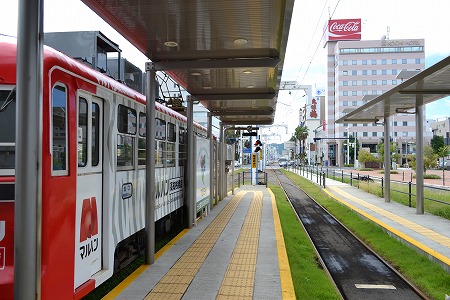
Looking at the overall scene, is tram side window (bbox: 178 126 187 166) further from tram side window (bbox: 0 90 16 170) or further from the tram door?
tram side window (bbox: 0 90 16 170)

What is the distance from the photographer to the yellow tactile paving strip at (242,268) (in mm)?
5203

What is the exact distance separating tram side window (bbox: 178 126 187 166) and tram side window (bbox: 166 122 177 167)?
59 centimetres

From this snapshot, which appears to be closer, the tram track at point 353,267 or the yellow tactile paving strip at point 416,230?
the tram track at point 353,267

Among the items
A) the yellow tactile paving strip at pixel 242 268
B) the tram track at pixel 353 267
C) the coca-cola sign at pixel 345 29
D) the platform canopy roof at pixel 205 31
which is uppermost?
the coca-cola sign at pixel 345 29

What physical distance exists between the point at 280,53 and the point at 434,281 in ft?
15.0

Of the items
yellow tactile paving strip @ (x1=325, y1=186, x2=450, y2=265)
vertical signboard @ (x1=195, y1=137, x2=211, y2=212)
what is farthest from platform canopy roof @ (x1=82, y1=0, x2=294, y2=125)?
yellow tactile paving strip @ (x1=325, y1=186, x2=450, y2=265)

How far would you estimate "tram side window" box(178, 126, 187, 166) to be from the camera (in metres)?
9.91

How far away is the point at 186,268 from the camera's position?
6336 millimetres

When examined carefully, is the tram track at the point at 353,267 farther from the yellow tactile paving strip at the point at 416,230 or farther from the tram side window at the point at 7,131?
the tram side window at the point at 7,131

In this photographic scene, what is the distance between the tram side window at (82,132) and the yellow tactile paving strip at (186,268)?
74.6 inches

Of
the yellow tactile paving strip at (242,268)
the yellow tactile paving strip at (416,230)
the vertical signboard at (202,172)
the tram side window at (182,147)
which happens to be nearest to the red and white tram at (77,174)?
the yellow tactile paving strip at (242,268)

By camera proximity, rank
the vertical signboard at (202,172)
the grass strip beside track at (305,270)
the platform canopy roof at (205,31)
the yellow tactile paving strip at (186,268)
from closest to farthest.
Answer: the platform canopy roof at (205,31), the yellow tactile paving strip at (186,268), the grass strip beside track at (305,270), the vertical signboard at (202,172)

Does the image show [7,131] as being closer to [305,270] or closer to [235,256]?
[235,256]

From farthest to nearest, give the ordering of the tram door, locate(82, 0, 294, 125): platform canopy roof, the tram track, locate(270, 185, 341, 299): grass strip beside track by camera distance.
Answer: the tram track → locate(270, 185, 341, 299): grass strip beside track → locate(82, 0, 294, 125): platform canopy roof → the tram door
